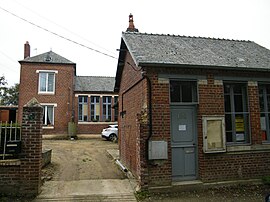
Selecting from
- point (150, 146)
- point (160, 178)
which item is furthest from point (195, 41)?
point (160, 178)

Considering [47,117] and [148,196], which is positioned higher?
[47,117]

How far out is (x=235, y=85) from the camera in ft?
26.8

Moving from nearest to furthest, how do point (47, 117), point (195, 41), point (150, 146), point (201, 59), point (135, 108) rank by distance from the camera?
point (150, 146)
point (201, 59)
point (135, 108)
point (195, 41)
point (47, 117)

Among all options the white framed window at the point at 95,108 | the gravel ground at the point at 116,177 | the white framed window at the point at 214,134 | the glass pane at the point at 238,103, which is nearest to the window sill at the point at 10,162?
the gravel ground at the point at 116,177

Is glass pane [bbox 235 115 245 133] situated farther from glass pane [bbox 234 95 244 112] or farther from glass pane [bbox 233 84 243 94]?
glass pane [bbox 233 84 243 94]

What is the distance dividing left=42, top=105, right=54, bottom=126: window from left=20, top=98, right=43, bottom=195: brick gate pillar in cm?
1809

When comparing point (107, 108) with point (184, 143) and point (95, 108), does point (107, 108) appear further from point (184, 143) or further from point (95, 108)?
point (184, 143)

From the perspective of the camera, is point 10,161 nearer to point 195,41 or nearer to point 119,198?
point 119,198

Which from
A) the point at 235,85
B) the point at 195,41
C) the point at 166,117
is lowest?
the point at 166,117

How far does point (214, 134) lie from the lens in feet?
24.4

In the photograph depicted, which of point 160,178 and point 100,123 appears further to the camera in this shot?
point 100,123

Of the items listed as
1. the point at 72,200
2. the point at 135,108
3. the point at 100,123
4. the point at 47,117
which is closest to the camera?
the point at 72,200

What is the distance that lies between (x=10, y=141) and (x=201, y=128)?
220 inches

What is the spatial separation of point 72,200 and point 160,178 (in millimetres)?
2548
